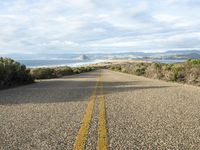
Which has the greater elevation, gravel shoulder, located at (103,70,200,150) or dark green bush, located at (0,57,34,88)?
dark green bush, located at (0,57,34,88)

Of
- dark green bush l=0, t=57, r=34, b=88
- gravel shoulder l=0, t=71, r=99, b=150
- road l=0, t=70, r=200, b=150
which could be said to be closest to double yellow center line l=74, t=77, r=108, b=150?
road l=0, t=70, r=200, b=150

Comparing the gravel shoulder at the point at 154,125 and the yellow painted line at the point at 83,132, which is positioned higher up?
the yellow painted line at the point at 83,132

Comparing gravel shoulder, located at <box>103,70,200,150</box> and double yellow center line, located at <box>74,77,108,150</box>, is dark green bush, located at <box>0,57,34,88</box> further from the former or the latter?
double yellow center line, located at <box>74,77,108,150</box>

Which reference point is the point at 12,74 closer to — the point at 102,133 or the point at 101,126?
the point at 101,126

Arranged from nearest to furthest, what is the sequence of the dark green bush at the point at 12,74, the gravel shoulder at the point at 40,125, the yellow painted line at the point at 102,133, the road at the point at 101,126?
the yellow painted line at the point at 102,133
the road at the point at 101,126
the gravel shoulder at the point at 40,125
the dark green bush at the point at 12,74

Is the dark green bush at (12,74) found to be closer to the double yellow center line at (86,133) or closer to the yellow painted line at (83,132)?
the yellow painted line at (83,132)

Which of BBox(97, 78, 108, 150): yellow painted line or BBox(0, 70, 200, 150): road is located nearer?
BBox(97, 78, 108, 150): yellow painted line

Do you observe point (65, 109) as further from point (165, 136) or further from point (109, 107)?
point (165, 136)

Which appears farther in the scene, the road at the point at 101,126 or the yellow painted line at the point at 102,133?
the road at the point at 101,126

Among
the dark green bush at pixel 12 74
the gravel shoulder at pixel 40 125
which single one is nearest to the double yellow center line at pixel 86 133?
A: the gravel shoulder at pixel 40 125

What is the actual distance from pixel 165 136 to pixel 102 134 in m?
1.10

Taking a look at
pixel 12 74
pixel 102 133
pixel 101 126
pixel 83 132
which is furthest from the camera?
pixel 12 74

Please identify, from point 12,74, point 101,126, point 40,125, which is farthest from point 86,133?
point 12,74

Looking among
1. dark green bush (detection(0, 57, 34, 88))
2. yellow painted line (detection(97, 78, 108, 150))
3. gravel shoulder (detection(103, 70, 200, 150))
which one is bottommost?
gravel shoulder (detection(103, 70, 200, 150))
